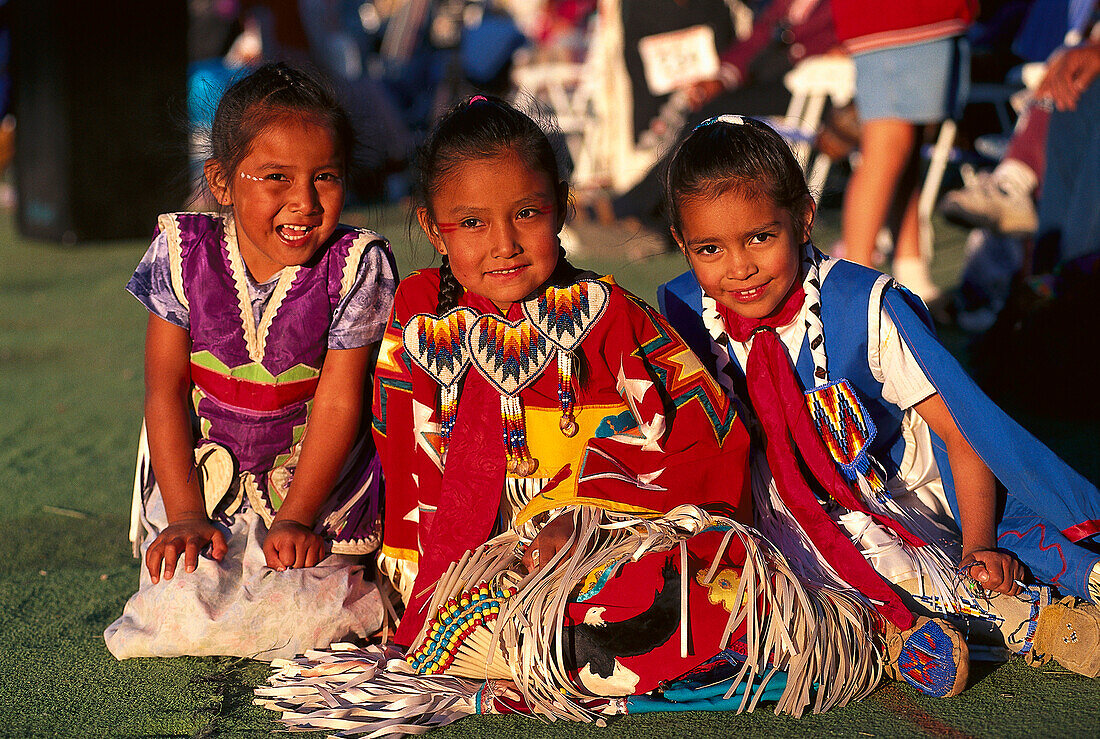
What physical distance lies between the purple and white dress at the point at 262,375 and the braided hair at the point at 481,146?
0.75 feet

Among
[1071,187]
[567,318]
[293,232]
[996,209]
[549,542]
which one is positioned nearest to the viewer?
[549,542]

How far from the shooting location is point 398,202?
8.26 meters

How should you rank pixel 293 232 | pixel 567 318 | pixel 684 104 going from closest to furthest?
pixel 567 318, pixel 293 232, pixel 684 104

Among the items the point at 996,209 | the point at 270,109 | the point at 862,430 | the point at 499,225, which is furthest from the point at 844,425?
the point at 996,209

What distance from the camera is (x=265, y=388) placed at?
6.75 ft

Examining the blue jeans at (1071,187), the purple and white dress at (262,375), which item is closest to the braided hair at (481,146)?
the purple and white dress at (262,375)

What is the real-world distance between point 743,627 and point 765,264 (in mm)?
613

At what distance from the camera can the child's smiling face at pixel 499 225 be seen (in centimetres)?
181

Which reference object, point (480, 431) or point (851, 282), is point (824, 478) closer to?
point (851, 282)

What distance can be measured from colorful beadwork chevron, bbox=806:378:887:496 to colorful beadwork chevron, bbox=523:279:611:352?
0.40 m

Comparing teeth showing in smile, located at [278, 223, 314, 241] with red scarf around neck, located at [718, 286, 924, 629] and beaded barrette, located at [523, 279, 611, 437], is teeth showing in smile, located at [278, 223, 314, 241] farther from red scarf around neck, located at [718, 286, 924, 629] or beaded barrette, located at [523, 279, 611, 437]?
red scarf around neck, located at [718, 286, 924, 629]

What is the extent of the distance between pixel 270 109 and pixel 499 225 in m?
0.49

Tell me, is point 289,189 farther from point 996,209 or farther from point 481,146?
point 996,209

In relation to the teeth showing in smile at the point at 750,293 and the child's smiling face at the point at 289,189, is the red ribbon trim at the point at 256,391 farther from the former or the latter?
the teeth showing in smile at the point at 750,293
